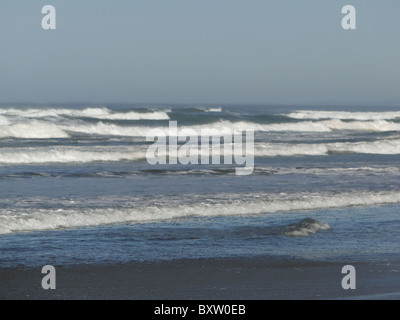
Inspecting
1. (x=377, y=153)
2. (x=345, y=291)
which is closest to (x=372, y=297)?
(x=345, y=291)

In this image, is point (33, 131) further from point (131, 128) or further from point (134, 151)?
Result: point (134, 151)

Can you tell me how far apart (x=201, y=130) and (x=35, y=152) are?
23829 millimetres

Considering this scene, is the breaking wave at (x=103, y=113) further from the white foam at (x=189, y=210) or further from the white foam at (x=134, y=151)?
the white foam at (x=189, y=210)

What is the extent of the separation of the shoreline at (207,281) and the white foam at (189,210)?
1.88m

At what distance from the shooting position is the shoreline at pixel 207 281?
639cm

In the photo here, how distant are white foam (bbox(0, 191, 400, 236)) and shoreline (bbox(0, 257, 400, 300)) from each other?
1.88 m

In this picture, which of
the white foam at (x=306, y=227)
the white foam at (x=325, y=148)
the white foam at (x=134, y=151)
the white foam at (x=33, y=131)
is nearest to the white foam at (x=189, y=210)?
the white foam at (x=306, y=227)

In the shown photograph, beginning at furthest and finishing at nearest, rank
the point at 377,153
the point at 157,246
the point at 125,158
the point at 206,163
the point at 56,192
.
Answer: the point at 377,153 → the point at 125,158 → the point at 206,163 → the point at 56,192 → the point at 157,246

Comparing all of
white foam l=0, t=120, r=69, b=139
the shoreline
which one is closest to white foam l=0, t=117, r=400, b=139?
white foam l=0, t=120, r=69, b=139

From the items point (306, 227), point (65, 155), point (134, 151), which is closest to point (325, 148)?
point (134, 151)

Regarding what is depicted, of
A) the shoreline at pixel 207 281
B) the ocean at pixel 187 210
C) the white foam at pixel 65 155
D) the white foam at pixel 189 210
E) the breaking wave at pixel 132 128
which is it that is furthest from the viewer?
the breaking wave at pixel 132 128

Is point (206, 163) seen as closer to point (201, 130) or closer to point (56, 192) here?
point (56, 192)

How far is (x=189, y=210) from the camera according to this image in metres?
10.9
